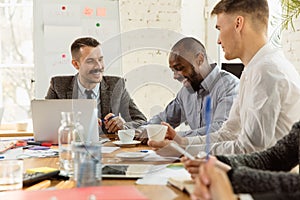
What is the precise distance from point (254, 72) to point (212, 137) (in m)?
0.36

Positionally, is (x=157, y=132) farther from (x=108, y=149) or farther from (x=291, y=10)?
(x=291, y=10)

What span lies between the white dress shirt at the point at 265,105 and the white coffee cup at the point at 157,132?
4.4 inches

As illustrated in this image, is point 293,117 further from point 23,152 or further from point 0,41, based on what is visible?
point 0,41

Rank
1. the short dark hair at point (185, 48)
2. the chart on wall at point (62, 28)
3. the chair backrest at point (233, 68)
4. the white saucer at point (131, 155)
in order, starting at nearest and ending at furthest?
1. the white saucer at point (131, 155)
2. the short dark hair at point (185, 48)
3. the chair backrest at point (233, 68)
4. the chart on wall at point (62, 28)

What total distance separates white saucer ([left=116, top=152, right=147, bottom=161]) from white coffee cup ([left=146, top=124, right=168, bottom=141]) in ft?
0.33

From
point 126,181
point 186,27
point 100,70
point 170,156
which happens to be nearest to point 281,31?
point 186,27

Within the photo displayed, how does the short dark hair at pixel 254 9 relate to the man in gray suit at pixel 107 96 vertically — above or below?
above

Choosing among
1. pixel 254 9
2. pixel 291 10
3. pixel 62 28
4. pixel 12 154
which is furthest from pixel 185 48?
pixel 62 28

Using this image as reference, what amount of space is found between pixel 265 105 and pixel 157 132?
47 cm

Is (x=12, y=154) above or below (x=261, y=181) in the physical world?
below

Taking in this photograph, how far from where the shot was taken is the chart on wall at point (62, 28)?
171 inches

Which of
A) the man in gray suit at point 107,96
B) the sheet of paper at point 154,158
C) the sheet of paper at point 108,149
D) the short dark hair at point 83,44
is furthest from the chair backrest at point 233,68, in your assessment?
the sheet of paper at point 154,158

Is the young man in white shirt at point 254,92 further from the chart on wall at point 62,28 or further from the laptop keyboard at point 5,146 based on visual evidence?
the chart on wall at point 62,28

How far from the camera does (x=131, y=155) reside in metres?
1.94
